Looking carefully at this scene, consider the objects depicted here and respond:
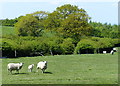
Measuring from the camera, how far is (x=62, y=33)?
163 feet

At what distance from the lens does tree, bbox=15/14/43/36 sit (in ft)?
175

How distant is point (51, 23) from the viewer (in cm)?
5250

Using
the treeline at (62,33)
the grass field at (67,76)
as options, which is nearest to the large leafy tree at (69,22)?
the treeline at (62,33)

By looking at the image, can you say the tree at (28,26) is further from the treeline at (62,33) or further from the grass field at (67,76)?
the grass field at (67,76)

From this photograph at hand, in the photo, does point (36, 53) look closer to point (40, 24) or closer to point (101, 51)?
point (101, 51)

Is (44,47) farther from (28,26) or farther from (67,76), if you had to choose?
(67,76)

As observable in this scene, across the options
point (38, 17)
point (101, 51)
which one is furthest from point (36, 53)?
point (38, 17)

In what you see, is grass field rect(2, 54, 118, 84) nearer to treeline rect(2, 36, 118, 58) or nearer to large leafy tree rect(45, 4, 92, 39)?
treeline rect(2, 36, 118, 58)

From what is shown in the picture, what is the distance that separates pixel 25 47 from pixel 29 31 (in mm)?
20243

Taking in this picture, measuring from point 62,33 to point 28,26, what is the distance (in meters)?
7.61

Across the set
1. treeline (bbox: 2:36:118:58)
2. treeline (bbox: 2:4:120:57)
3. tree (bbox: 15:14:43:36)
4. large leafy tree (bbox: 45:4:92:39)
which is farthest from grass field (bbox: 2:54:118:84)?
tree (bbox: 15:14:43:36)

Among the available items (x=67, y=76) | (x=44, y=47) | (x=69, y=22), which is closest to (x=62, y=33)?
(x=69, y=22)

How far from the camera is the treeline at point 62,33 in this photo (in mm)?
37906

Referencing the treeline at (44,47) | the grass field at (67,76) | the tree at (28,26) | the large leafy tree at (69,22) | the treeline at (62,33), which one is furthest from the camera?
the tree at (28,26)
